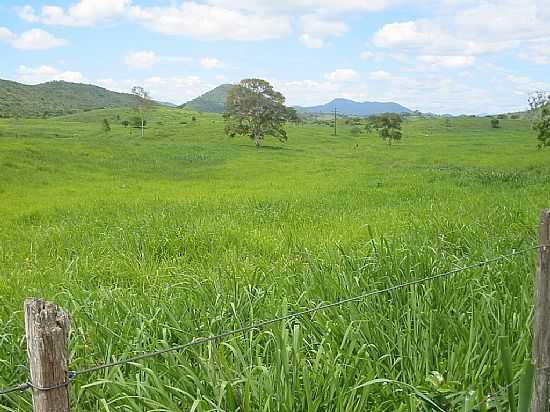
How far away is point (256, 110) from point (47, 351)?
52.2 m

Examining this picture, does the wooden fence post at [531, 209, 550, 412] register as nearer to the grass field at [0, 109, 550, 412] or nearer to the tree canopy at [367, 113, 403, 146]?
the grass field at [0, 109, 550, 412]

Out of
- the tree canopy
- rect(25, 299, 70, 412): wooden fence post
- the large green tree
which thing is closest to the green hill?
the large green tree

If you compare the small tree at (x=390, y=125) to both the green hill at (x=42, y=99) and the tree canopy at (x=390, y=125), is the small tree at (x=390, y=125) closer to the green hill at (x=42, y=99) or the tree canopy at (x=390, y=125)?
the tree canopy at (x=390, y=125)

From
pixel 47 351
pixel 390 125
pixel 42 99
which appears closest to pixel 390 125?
pixel 390 125

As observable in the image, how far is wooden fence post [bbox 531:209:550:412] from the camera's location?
10.1 feet

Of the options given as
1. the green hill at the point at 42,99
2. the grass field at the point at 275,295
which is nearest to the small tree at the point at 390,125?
the grass field at the point at 275,295

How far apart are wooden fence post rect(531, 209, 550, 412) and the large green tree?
162 ft

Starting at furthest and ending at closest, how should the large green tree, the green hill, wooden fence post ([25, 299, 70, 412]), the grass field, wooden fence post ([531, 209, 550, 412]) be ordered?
the green hill → the large green tree → the grass field → wooden fence post ([531, 209, 550, 412]) → wooden fence post ([25, 299, 70, 412])

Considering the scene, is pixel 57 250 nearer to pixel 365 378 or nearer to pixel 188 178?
pixel 365 378

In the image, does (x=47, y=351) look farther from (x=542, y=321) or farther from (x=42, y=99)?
(x=42, y=99)

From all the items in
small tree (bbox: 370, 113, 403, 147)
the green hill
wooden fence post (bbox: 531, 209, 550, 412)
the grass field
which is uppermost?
the green hill

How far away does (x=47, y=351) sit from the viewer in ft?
6.10

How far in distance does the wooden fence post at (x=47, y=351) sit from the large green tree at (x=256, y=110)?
166 ft

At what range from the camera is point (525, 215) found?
8.91m
